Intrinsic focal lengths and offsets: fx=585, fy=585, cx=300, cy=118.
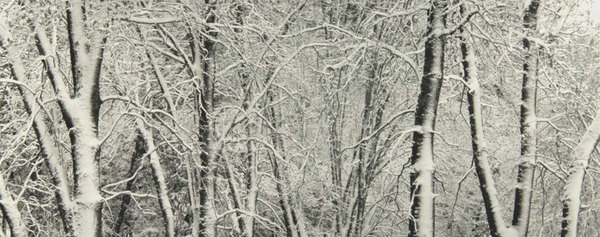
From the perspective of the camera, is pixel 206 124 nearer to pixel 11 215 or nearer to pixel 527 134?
pixel 11 215

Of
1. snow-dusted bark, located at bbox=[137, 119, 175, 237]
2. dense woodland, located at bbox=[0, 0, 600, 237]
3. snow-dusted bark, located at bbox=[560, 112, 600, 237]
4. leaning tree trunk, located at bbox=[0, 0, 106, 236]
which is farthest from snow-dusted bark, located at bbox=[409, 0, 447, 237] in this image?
snow-dusted bark, located at bbox=[137, 119, 175, 237]

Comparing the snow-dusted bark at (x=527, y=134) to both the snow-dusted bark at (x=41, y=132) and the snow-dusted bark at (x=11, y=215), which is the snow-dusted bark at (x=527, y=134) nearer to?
the snow-dusted bark at (x=41, y=132)

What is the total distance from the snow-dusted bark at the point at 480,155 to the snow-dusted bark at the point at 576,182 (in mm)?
868

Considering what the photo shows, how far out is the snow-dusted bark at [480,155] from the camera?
8.82 m

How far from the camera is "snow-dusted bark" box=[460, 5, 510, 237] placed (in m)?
8.82

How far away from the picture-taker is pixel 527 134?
936 centimetres

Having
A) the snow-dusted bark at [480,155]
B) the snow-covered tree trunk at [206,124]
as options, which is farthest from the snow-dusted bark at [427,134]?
the snow-covered tree trunk at [206,124]

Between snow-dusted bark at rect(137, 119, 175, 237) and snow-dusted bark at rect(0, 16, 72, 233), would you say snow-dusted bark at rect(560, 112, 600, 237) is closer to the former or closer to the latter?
snow-dusted bark at rect(0, 16, 72, 233)

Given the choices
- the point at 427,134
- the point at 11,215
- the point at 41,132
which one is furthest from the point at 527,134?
the point at 11,215

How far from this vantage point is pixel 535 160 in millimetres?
9438

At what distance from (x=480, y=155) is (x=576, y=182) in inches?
54.6

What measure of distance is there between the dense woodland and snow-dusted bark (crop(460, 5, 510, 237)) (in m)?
0.03

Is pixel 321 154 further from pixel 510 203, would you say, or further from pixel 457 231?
pixel 457 231

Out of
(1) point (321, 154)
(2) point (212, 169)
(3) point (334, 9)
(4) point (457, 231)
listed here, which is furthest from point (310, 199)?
(4) point (457, 231)
